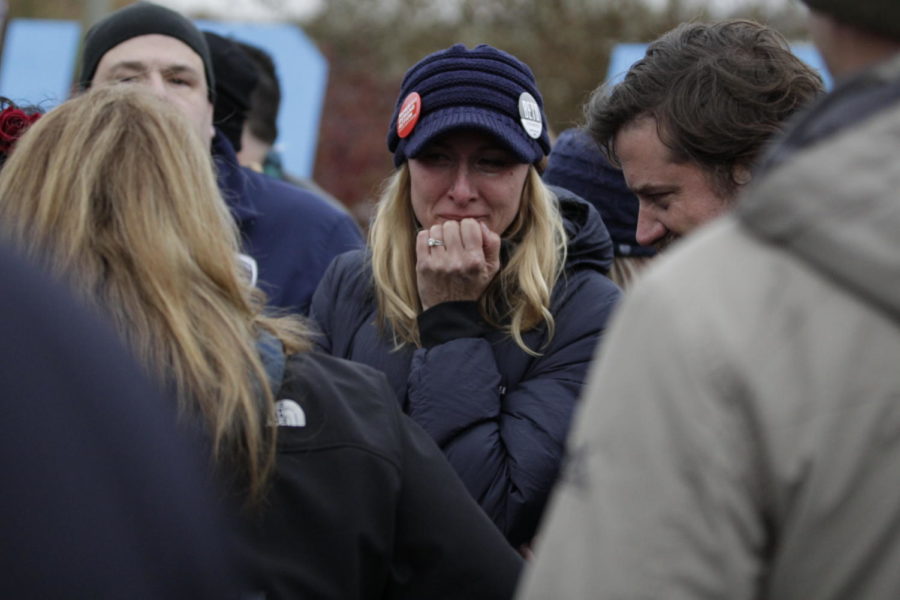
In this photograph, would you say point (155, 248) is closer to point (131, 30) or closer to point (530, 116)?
point (530, 116)

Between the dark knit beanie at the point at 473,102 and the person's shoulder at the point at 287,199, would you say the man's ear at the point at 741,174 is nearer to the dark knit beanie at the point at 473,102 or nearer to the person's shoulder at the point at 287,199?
the dark knit beanie at the point at 473,102

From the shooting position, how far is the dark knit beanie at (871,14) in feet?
4.27

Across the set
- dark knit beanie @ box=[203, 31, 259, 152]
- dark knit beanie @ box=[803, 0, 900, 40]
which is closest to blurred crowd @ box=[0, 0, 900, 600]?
dark knit beanie @ box=[803, 0, 900, 40]

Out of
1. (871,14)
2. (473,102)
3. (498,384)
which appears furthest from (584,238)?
(871,14)

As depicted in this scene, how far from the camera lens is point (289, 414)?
6.46 feet

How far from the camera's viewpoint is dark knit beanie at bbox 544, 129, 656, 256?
3.61 m

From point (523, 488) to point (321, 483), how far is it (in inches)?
27.4

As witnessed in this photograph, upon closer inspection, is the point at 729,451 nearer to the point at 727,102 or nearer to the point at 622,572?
the point at 622,572

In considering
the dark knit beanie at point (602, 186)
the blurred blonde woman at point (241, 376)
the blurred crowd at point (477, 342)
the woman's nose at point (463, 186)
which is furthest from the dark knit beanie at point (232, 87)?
the blurred blonde woman at point (241, 376)

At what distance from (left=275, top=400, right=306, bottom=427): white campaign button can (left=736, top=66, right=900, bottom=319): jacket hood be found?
0.96m

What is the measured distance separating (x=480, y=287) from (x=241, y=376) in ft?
3.42

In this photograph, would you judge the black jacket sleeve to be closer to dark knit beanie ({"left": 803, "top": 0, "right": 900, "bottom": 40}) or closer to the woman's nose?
the woman's nose

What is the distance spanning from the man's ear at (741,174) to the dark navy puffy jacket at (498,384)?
40 cm

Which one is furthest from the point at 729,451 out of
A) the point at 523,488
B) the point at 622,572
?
the point at 523,488
